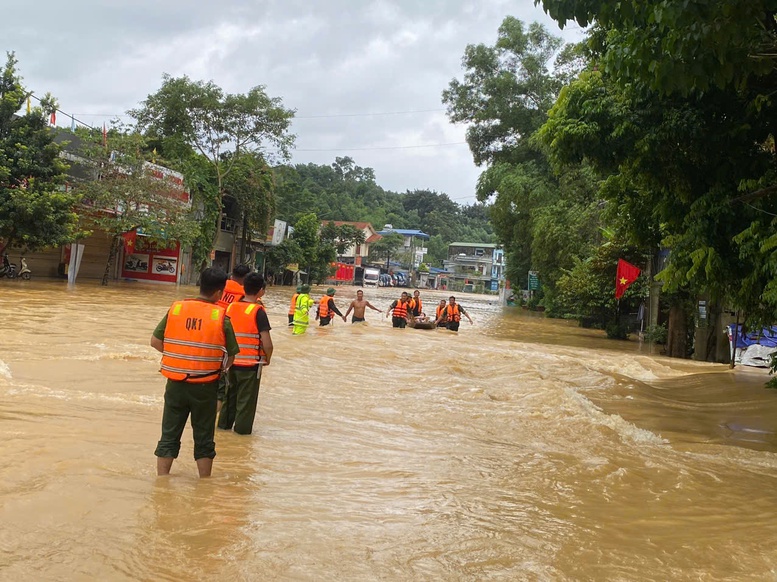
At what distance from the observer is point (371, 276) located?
8269cm

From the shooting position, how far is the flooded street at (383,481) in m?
3.93

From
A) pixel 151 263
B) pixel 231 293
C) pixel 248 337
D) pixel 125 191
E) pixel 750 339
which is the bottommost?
pixel 248 337

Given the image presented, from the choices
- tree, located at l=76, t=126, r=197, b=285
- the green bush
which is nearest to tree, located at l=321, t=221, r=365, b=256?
tree, located at l=76, t=126, r=197, b=285

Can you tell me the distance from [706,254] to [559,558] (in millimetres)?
6029

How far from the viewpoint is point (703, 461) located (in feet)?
23.5

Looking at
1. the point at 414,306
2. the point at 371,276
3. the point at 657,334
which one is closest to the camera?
the point at 414,306

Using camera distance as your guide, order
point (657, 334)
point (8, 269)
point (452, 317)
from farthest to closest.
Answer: point (8, 269), point (657, 334), point (452, 317)

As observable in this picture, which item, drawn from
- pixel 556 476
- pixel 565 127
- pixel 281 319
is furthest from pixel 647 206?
pixel 281 319

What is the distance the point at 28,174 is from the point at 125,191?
16.9 feet

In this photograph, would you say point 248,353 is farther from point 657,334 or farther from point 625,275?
point 657,334

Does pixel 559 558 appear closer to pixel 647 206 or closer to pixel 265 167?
pixel 647 206

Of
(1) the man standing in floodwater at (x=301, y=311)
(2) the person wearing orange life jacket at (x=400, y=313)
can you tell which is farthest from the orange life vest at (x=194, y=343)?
(2) the person wearing orange life jacket at (x=400, y=313)

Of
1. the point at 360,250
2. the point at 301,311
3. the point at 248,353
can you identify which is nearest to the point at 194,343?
the point at 248,353

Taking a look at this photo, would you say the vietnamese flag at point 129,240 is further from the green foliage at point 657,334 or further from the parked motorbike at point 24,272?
the green foliage at point 657,334
